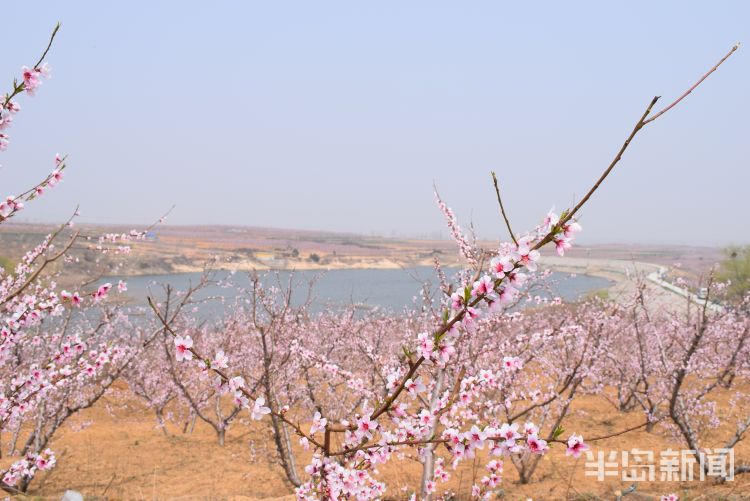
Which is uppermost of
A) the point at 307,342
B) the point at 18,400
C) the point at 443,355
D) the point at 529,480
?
the point at 443,355

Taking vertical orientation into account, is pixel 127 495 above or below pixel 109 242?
below

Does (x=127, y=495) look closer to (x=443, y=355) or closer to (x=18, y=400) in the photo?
(x=18, y=400)

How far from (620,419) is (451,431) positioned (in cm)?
1094

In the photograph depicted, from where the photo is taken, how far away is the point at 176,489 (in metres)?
7.22

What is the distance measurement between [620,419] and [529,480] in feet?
17.0

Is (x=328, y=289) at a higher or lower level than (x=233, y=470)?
lower

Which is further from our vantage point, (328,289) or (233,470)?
(328,289)

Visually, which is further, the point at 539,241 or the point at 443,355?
the point at 443,355

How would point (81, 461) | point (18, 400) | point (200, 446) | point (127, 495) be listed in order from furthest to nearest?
point (200, 446) → point (81, 461) → point (127, 495) → point (18, 400)

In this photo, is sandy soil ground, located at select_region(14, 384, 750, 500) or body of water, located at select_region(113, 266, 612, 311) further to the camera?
body of water, located at select_region(113, 266, 612, 311)

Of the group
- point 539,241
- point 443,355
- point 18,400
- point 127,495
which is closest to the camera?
point 539,241

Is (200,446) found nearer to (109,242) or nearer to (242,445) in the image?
(242,445)

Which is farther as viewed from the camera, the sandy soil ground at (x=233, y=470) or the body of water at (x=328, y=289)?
the body of water at (x=328, y=289)

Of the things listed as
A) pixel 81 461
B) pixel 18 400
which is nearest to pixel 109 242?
pixel 18 400
